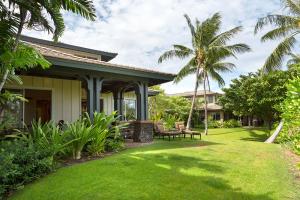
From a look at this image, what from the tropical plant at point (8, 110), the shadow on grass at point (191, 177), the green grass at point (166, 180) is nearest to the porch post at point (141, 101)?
the shadow on grass at point (191, 177)

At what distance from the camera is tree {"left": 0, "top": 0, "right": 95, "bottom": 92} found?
282 inches

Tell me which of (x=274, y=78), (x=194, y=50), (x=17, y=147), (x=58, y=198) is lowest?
(x=58, y=198)

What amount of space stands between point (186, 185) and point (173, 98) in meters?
36.3

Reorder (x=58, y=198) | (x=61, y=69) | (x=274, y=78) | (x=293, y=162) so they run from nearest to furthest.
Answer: (x=58, y=198)
(x=293, y=162)
(x=61, y=69)
(x=274, y=78)

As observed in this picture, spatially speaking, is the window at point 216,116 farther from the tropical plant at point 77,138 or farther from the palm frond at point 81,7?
the palm frond at point 81,7

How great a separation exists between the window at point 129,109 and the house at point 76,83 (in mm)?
69

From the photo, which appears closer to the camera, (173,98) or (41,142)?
(41,142)

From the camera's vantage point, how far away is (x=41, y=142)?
830 centimetres

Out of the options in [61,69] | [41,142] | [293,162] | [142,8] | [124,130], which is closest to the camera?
[41,142]

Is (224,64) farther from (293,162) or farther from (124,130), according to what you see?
(293,162)

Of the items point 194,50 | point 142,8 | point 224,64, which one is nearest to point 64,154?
point 142,8

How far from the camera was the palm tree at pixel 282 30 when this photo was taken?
17881mm

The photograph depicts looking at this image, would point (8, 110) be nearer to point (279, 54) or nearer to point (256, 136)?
point (279, 54)

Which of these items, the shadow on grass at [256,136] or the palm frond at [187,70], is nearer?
the shadow on grass at [256,136]
